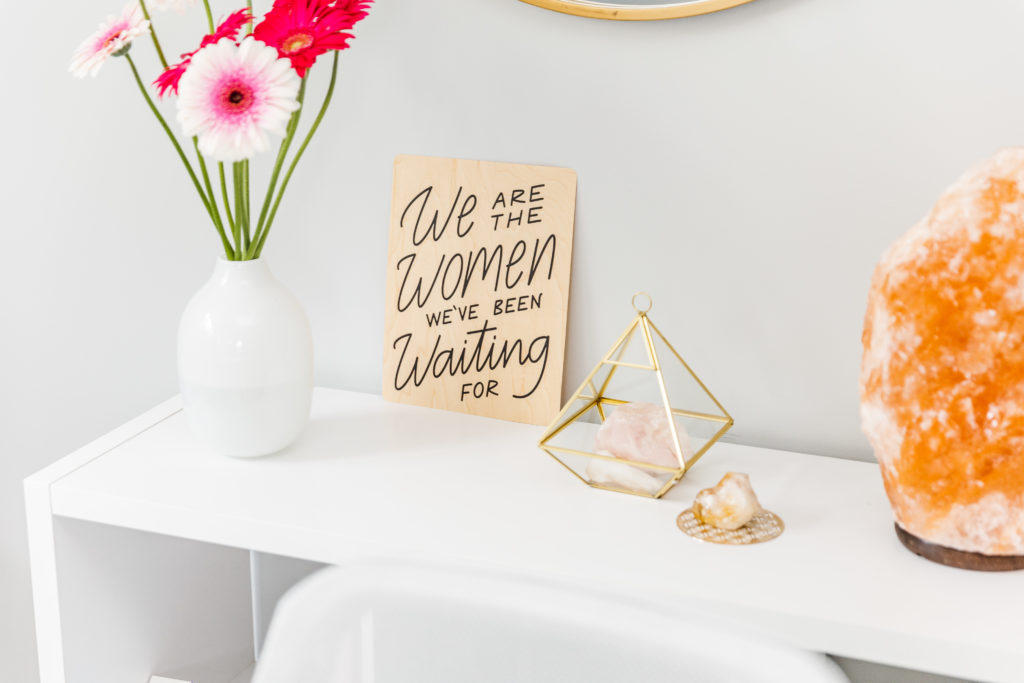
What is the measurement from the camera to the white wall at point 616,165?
93cm

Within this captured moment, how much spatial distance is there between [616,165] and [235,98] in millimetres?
381

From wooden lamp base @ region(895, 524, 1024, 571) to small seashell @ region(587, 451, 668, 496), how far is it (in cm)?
23

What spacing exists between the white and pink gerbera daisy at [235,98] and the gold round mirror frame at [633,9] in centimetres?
28

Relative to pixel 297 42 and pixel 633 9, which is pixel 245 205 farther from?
pixel 633 9

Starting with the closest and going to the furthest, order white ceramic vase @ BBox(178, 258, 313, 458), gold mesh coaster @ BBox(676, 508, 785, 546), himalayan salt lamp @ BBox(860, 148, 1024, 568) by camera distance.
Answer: himalayan salt lamp @ BBox(860, 148, 1024, 568), gold mesh coaster @ BBox(676, 508, 785, 546), white ceramic vase @ BBox(178, 258, 313, 458)

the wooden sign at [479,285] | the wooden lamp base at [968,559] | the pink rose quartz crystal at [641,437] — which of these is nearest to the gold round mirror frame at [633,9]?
the wooden sign at [479,285]

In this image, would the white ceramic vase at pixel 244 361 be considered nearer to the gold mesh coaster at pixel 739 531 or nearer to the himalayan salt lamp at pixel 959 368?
the gold mesh coaster at pixel 739 531

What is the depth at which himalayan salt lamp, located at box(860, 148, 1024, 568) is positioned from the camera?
75 centimetres

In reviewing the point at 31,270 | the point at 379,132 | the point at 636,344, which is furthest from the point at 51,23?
the point at 636,344

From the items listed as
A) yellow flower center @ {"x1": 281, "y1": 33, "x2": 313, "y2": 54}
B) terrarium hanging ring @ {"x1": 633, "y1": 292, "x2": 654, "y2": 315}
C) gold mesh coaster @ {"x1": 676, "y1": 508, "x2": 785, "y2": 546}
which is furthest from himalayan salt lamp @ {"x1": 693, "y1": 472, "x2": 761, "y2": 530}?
yellow flower center @ {"x1": 281, "y1": 33, "x2": 313, "y2": 54}

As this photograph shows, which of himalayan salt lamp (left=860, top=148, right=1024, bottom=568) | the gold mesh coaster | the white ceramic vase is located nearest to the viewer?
himalayan salt lamp (left=860, top=148, right=1024, bottom=568)

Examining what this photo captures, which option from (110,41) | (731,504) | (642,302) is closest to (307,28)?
(110,41)

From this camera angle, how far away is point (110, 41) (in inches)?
36.4

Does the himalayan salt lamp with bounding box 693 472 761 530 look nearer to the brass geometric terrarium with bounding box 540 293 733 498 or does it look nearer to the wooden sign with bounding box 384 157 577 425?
the brass geometric terrarium with bounding box 540 293 733 498
